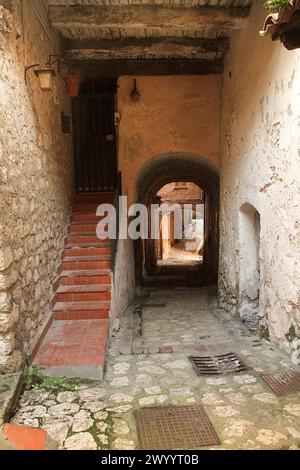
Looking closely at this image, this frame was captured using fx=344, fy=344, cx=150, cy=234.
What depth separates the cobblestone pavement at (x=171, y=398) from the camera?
2713 mm

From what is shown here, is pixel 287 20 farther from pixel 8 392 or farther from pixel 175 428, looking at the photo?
pixel 8 392

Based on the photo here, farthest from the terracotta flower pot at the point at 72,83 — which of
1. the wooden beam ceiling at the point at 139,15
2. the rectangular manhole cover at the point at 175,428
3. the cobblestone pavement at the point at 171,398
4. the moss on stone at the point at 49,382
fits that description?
the rectangular manhole cover at the point at 175,428

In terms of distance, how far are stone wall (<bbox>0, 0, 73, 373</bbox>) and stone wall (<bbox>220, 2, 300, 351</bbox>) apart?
3033 mm

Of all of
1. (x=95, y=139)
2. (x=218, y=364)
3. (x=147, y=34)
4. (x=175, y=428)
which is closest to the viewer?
(x=175, y=428)

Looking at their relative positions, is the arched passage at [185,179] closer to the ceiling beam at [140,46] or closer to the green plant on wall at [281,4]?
the ceiling beam at [140,46]

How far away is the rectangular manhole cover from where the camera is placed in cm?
264

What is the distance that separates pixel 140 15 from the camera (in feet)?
16.9

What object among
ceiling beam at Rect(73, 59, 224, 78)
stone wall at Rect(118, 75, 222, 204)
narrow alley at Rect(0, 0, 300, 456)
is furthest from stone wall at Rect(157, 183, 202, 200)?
ceiling beam at Rect(73, 59, 224, 78)

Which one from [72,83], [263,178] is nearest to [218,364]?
[263,178]

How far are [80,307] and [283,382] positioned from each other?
3072 mm

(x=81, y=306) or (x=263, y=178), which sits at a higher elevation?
(x=263, y=178)

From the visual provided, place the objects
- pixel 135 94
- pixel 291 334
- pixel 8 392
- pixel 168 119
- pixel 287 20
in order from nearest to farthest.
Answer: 1. pixel 287 20
2. pixel 8 392
3. pixel 291 334
4. pixel 135 94
5. pixel 168 119

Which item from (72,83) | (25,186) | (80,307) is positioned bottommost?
(80,307)

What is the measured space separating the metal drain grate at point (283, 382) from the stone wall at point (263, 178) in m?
0.39
